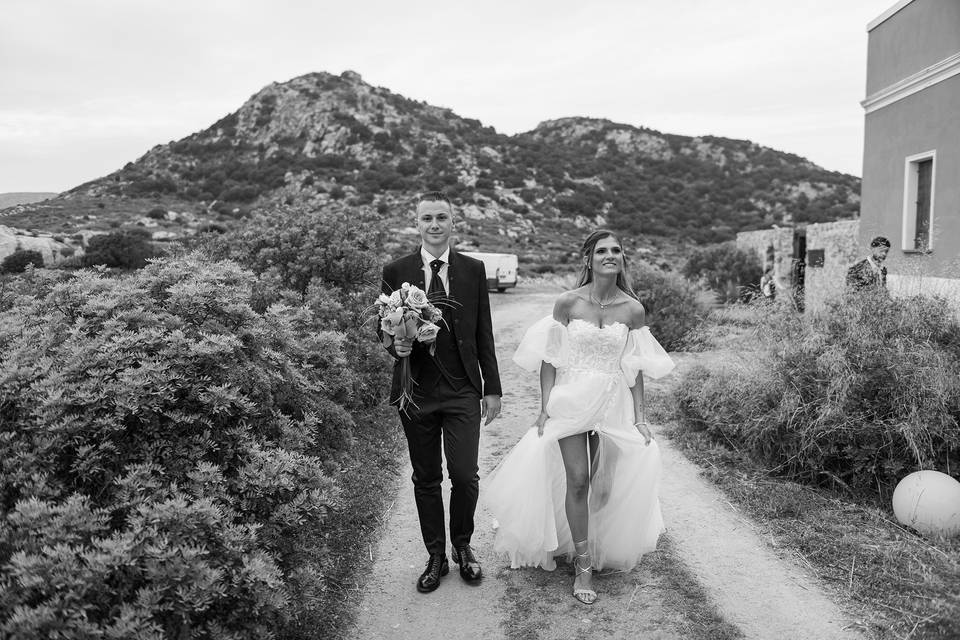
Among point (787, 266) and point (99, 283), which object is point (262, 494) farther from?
point (787, 266)

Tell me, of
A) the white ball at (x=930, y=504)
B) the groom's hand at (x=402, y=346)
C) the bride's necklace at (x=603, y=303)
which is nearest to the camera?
the groom's hand at (x=402, y=346)

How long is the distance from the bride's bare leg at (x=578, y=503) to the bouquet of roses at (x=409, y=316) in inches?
40.2

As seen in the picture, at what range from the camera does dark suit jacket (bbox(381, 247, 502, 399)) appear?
3.82 metres

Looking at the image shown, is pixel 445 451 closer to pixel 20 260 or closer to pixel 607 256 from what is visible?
pixel 607 256

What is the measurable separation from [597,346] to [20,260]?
1406 centimetres

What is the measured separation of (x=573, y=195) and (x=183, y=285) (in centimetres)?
5597

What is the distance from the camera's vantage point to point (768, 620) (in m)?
3.54

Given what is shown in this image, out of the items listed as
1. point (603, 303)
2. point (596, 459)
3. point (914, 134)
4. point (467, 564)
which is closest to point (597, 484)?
point (596, 459)

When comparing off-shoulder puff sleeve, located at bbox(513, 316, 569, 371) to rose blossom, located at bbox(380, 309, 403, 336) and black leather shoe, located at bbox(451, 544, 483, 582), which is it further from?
black leather shoe, located at bbox(451, 544, 483, 582)

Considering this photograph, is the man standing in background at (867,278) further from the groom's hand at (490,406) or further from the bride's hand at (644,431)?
the groom's hand at (490,406)

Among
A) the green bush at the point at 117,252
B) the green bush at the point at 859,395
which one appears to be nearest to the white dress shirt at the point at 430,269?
the green bush at the point at 859,395

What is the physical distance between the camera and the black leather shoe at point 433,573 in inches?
153

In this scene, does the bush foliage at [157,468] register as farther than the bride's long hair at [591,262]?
Answer: No

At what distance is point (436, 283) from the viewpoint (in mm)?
3861
